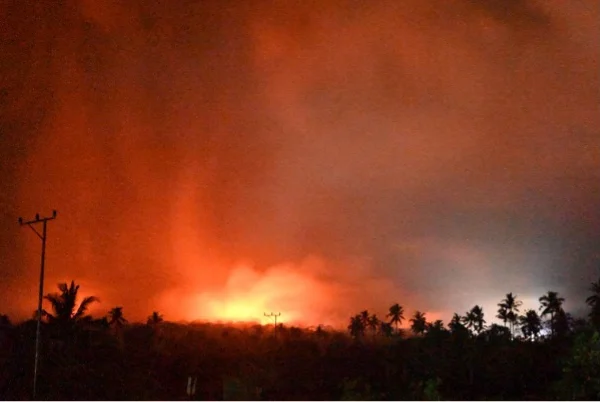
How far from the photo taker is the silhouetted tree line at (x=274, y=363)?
77.3 feet

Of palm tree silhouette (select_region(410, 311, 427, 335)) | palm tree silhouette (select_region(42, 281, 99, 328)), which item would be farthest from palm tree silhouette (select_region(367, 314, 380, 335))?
palm tree silhouette (select_region(42, 281, 99, 328))

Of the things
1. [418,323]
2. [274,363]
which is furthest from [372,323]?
[274,363]

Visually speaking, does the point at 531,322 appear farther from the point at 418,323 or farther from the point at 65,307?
the point at 65,307

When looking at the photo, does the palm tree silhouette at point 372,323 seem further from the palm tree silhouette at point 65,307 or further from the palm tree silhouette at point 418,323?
the palm tree silhouette at point 65,307

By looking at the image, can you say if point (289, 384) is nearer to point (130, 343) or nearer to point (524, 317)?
point (130, 343)

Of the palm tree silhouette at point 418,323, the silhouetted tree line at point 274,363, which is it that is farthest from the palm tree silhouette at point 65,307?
the palm tree silhouette at point 418,323

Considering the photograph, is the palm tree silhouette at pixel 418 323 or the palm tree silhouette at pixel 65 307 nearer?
the palm tree silhouette at pixel 65 307

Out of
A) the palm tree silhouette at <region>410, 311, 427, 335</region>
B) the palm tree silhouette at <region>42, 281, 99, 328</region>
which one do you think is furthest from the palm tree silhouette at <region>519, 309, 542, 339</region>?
the palm tree silhouette at <region>42, 281, 99, 328</region>

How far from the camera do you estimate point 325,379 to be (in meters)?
33.5

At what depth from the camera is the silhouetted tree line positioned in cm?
2357

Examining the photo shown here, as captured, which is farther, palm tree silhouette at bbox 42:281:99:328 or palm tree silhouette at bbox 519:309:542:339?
palm tree silhouette at bbox 519:309:542:339

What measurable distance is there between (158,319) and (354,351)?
33030mm

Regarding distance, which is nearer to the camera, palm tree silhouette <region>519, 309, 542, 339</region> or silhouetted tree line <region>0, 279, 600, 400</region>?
silhouetted tree line <region>0, 279, 600, 400</region>

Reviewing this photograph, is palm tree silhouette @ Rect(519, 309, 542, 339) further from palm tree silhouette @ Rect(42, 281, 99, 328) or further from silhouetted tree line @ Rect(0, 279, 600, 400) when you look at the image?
palm tree silhouette @ Rect(42, 281, 99, 328)
